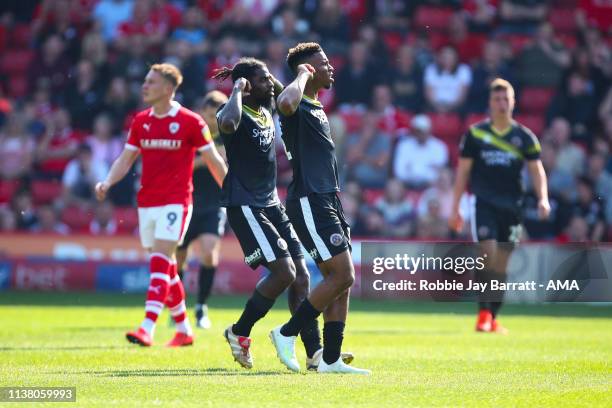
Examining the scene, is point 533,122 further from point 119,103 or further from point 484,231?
point 484,231

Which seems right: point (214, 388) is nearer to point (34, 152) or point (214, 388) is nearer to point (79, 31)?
point (34, 152)

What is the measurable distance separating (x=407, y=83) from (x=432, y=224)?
363cm

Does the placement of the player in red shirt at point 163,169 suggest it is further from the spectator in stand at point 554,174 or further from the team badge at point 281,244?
the spectator in stand at point 554,174

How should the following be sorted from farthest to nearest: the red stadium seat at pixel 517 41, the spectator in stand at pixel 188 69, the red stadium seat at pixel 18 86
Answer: the red stadium seat at pixel 18 86 < the red stadium seat at pixel 517 41 < the spectator in stand at pixel 188 69

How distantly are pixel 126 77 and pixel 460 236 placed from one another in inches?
307

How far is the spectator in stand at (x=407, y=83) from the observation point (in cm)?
2322

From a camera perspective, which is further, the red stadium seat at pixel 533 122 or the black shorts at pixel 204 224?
the red stadium seat at pixel 533 122

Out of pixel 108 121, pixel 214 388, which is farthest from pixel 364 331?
pixel 108 121

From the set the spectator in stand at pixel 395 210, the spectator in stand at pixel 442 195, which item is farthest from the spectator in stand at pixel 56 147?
the spectator in stand at pixel 442 195

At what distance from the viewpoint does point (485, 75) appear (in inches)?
912

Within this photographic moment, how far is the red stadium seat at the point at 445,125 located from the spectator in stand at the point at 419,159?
1145 mm

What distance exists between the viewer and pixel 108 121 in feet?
75.5

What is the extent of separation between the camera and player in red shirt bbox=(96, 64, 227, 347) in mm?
11633

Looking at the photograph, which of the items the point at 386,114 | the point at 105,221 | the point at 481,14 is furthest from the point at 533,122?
the point at 105,221
